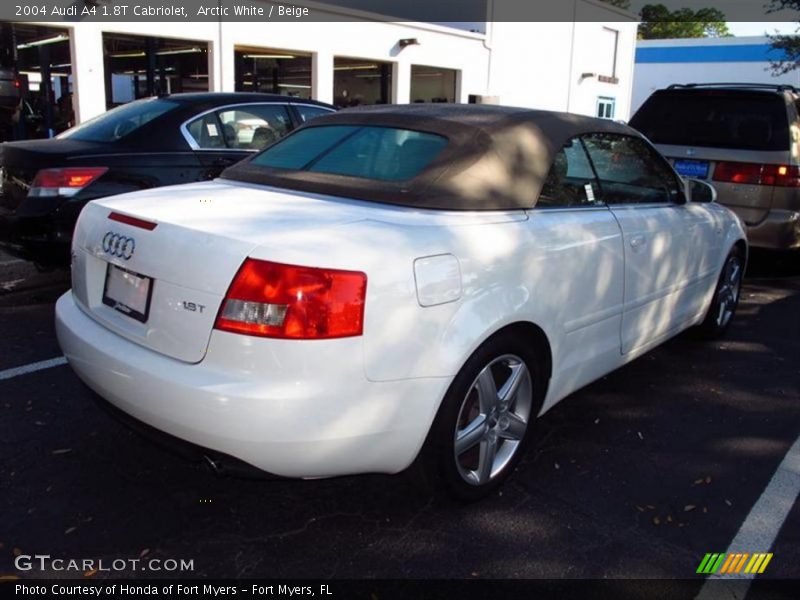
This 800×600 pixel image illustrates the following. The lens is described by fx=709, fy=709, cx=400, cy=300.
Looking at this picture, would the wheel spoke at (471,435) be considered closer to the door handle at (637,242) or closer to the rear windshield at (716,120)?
the door handle at (637,242)

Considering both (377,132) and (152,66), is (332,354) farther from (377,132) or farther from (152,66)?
(152,66)

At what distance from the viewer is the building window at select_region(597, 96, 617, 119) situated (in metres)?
29.4

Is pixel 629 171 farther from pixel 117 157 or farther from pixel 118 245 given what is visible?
pixel 117 157

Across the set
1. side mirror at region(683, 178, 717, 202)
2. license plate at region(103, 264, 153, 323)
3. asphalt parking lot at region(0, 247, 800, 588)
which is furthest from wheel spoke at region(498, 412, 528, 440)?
side mirror at region(683, 178, 717, 202)

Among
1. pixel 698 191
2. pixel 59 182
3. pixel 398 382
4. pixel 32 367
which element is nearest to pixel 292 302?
pixel 398 382

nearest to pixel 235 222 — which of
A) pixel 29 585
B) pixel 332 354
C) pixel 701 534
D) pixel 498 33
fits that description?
pixel 332 354

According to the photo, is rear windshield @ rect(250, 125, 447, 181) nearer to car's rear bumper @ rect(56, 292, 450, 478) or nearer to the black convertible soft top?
the black convertible soft top

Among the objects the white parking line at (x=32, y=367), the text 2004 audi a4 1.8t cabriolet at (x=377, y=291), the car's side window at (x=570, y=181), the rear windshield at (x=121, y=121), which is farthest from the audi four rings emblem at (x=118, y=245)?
the rear windshield at (x=121, y=121)

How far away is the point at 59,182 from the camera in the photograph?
16.6ft

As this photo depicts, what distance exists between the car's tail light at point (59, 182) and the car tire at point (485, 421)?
11.9ft

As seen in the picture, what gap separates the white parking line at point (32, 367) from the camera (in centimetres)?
420

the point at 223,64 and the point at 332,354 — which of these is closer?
the point at 332,354

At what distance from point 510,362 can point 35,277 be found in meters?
5.12

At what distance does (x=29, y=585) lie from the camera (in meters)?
2.46
